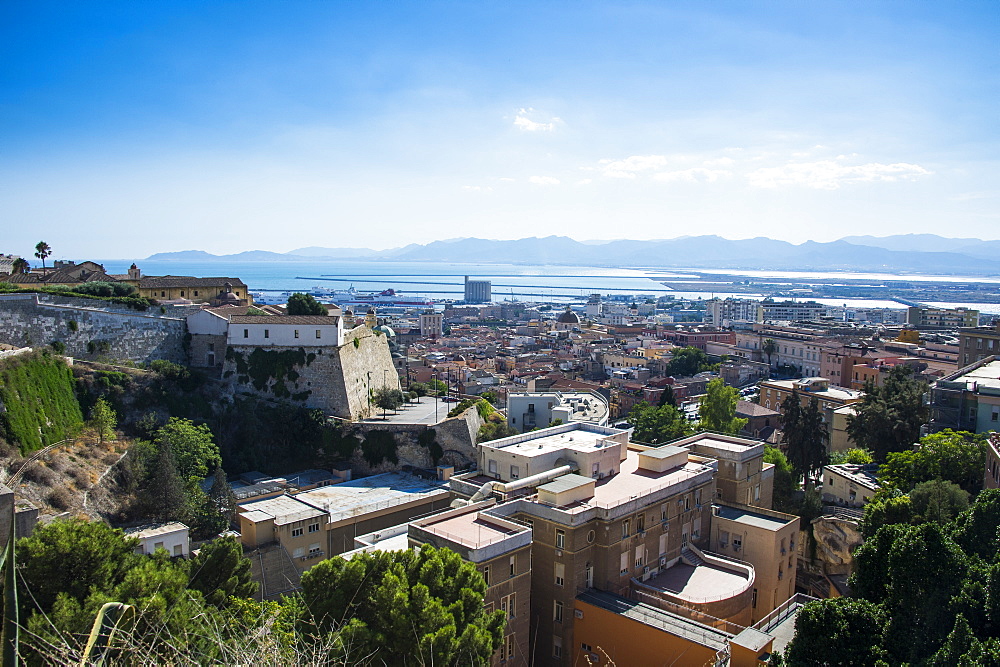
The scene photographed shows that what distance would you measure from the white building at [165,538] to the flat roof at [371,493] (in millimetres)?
3133

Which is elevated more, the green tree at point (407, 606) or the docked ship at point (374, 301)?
the green tree at point (407, 606)

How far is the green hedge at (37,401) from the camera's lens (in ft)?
57.6

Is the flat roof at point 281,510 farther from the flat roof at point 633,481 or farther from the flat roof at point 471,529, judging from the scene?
the flat roof at point 633,481

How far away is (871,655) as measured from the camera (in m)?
9.41

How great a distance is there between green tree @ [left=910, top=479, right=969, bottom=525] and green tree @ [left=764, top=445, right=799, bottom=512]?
6116mm

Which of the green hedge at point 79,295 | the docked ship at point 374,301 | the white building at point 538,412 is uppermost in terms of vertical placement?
the green hedge at point 79,295

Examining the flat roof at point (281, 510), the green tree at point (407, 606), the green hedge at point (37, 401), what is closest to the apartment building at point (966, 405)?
the green tree at point (407, 606)

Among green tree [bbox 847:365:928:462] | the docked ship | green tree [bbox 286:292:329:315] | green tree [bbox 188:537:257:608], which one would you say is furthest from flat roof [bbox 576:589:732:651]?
the docked ship

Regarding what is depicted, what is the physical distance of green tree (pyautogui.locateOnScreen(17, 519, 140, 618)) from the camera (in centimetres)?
1034

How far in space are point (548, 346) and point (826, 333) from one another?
2439cm

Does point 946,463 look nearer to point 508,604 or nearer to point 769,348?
point 508,604

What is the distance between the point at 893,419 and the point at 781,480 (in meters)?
4.20

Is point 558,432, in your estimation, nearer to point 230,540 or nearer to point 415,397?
point 230,540

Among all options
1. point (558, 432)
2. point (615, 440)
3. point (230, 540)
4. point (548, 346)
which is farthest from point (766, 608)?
point (548, 346)
